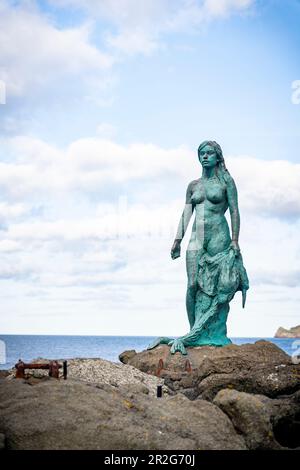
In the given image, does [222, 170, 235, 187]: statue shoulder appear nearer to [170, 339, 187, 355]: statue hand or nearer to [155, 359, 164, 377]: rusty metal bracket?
[170, 339, 187, 355]: statue hand

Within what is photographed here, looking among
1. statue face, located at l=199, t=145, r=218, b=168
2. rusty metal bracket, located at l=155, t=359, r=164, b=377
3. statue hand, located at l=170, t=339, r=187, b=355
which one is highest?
statue face, located at l=199, t=145, r=218, b=168

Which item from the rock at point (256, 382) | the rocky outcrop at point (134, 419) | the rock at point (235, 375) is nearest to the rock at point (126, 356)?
the rock at point (235, 375)

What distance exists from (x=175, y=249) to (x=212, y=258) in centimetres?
121

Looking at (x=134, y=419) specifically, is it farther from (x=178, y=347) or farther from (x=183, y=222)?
(x=183, y=222)

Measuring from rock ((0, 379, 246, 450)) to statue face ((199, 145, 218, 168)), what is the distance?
9795 mm

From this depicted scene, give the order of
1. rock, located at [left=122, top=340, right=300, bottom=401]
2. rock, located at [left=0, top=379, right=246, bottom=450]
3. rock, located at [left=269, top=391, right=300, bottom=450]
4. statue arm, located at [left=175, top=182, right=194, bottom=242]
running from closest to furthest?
rock, located at [left=0, top=379, right=246, bottom=450], rock, located at [left=269, top=391, right=300, bottom=450], rock, located at [left=122, top=340, right=300, bottom=401], statue arm, located at [left=175, top=182, right=194, bottom=242]

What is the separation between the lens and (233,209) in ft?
55.4

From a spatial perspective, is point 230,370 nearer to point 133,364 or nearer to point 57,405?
point 57,405

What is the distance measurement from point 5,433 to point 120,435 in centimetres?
106

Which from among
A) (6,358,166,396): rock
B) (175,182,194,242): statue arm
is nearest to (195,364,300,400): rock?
(6,358,166,396): rock

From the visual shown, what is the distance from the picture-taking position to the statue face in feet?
55.6

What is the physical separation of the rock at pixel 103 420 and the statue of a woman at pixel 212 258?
8737 millimetres

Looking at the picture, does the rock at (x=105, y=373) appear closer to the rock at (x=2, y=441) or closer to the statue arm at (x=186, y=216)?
the statue arm at (x=186, y=216)

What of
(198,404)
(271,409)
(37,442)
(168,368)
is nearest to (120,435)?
(37,442)
